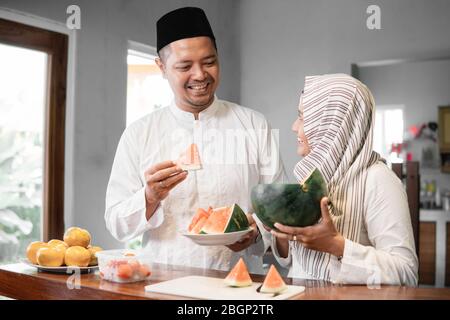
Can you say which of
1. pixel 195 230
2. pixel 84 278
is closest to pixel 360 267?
pixel 195 230

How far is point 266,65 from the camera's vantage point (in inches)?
203

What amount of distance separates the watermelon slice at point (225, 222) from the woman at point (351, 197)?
6.5 inches

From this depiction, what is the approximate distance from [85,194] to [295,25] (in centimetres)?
275

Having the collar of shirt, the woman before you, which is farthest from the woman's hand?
the collar of shirt

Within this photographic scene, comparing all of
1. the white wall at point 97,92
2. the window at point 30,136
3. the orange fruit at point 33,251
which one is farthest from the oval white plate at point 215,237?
the white wall at point 97,92

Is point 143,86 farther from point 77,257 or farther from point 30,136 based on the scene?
point 77,257

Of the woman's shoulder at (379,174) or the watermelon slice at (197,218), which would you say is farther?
the watermelon slice at (197,218)

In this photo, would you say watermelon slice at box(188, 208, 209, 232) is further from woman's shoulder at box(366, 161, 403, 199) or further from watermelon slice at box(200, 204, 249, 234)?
woman's shoulder at box(366, 161, 403, 199)

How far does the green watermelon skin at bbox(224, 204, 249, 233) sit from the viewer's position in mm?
1410

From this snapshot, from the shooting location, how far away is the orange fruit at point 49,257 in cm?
150

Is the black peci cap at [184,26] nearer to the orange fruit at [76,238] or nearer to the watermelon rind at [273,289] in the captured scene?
the orange fruit at [76,238]

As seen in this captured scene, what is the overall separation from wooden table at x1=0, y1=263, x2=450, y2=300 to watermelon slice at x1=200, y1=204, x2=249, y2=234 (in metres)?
0.13

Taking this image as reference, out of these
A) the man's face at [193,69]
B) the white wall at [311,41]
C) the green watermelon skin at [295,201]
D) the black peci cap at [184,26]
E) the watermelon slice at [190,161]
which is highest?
the white wall at [311,41]

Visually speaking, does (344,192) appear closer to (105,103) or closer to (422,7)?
(105,103)
